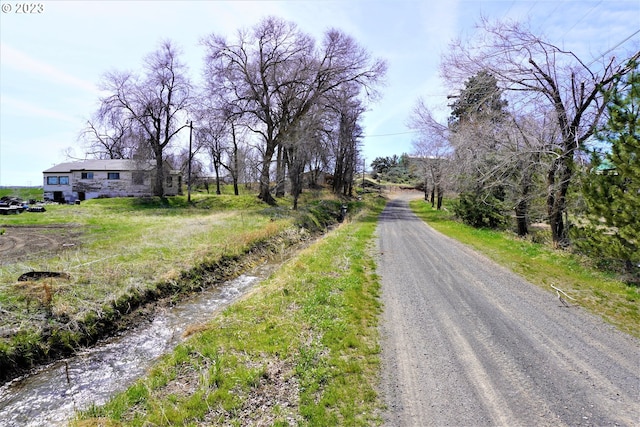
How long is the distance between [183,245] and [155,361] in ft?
24.3

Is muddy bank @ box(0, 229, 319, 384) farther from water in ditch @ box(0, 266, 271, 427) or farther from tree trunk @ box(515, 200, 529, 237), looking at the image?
tree trunk @ box(515, 200, 529, 237)

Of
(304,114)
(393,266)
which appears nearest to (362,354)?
(393,266)

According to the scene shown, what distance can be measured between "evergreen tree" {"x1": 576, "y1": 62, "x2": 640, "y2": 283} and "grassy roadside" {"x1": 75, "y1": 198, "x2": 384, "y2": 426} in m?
6.06

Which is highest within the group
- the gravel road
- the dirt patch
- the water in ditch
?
the dirt patch

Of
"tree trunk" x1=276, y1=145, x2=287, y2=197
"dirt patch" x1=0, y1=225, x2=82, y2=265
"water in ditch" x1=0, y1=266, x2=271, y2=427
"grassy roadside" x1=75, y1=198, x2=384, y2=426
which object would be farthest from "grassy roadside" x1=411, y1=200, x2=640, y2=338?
"tree trunk" x1=276, y1=145, x2=287, y2=197

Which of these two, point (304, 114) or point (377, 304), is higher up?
point (304, 114)

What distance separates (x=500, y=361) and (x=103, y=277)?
8.77m

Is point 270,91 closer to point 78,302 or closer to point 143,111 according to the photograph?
point 143,111

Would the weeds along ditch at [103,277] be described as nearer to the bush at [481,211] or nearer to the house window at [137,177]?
the bush at [481,211]

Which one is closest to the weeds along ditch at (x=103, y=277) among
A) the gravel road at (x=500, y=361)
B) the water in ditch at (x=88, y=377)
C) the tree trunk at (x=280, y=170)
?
the water in ditch at (x=88, y=377)

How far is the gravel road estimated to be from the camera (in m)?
3.69

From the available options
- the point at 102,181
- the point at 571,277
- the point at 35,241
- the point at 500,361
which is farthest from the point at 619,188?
the point at 102,181

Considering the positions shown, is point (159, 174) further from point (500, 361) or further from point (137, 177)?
point (500, 361)

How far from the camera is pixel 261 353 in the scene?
17.3 ft
